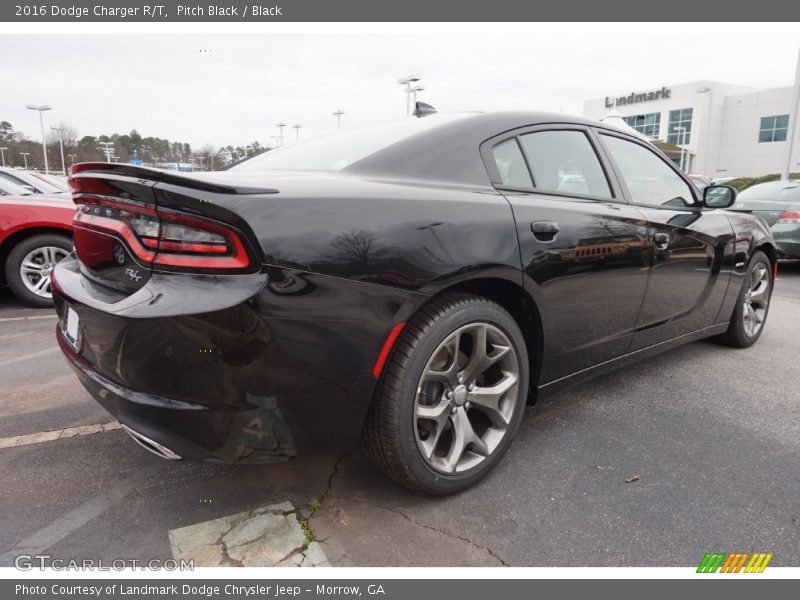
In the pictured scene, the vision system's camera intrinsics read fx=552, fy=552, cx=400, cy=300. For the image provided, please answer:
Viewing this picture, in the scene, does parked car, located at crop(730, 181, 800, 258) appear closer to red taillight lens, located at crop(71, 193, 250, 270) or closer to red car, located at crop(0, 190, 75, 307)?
red taillight lens, located at crop(71, 193, 250, 270)

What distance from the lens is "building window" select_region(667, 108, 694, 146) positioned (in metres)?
50.8

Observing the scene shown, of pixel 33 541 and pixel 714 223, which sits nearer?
pixel 33 541

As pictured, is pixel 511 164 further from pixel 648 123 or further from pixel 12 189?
pixel 648 123

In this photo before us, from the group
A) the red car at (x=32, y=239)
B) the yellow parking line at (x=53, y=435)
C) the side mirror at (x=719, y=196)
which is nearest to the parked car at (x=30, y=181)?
the red car at (x=32, y=239)

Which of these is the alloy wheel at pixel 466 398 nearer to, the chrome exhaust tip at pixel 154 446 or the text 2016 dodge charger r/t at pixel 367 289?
the text 2016 dodge charger r/t at pixel 367 289

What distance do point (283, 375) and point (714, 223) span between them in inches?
115

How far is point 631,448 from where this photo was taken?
99.9 inches

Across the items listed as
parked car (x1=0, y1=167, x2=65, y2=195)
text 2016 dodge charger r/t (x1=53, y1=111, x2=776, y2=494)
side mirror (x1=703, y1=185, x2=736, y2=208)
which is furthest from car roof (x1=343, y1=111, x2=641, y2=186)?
parked car (x1=0, y1=167, x2=65, y2=195)

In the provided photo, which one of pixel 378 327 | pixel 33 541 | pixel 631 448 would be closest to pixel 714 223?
pixel 631 448

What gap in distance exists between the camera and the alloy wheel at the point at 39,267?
5133mm

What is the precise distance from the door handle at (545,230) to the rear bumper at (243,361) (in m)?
0.73

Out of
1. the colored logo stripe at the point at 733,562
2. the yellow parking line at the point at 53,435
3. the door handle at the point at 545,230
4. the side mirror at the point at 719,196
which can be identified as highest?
the side mirror at the point at 719,196

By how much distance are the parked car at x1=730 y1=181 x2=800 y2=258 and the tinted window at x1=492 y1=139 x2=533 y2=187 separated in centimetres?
586
